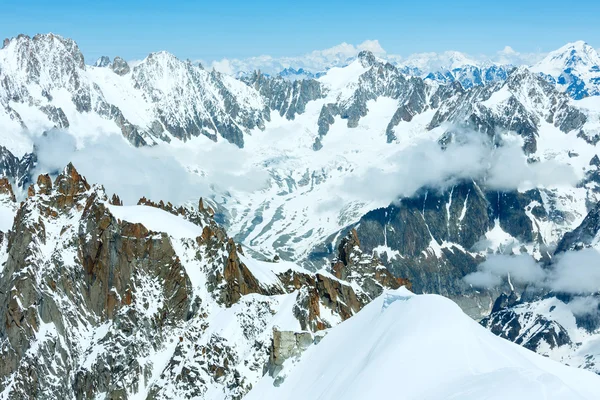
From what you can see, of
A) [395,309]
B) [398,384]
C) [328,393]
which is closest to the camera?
[398,384]

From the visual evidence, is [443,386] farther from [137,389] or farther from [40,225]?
[40,225]

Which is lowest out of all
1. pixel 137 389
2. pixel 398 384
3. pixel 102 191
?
pixel 137 389

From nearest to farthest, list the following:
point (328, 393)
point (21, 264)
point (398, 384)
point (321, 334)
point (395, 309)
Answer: point (398, 384)
point (328, 393)
point (395, 309)
point (321, 334)
point (21, 264)

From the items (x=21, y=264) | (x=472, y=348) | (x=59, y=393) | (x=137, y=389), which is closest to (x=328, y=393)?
(x=472, y=348)

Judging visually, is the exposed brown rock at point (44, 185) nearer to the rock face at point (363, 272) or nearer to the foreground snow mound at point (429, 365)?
the rock face at point (363, 272)

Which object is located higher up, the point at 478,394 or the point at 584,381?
the point at 478,394

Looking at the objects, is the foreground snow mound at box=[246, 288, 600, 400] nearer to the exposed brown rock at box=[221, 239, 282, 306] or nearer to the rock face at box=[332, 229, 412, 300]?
the exposed brown rock at box=[221, 239, 282, 306]

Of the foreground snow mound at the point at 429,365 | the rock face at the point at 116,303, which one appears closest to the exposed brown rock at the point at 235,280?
the rock face at the point at 116,303
